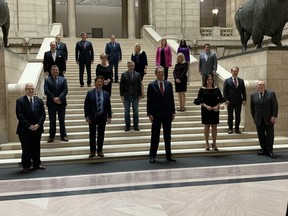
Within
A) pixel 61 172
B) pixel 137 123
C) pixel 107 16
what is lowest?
pixel 61 172

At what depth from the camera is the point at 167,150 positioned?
24.3ft

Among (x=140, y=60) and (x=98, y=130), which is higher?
(x=140, y=60)

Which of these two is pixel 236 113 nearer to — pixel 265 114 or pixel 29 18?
pixel 265 114

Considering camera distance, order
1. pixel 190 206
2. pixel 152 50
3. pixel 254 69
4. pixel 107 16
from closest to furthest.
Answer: pixel 190 206
pixel 254 69
pixel 152 50
pixel 107 16

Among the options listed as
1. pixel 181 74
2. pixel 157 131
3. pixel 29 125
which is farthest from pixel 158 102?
pixel 181 74

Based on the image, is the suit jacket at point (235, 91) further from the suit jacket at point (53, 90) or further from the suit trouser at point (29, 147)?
the suit trouser at point (29, 147)

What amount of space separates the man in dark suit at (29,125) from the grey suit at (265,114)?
15.1 feet

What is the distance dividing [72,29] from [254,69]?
1605 cm

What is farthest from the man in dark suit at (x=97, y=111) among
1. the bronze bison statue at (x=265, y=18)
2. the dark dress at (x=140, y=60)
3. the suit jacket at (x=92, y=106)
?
the bronze bison statue at (x=265, y=18)

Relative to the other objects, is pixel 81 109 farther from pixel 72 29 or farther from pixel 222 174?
pixel 72 29

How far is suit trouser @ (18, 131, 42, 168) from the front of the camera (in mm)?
6676

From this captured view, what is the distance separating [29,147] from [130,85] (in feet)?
9.84

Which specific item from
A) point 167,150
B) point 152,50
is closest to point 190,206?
point 167,150

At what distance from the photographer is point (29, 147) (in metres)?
6.75
